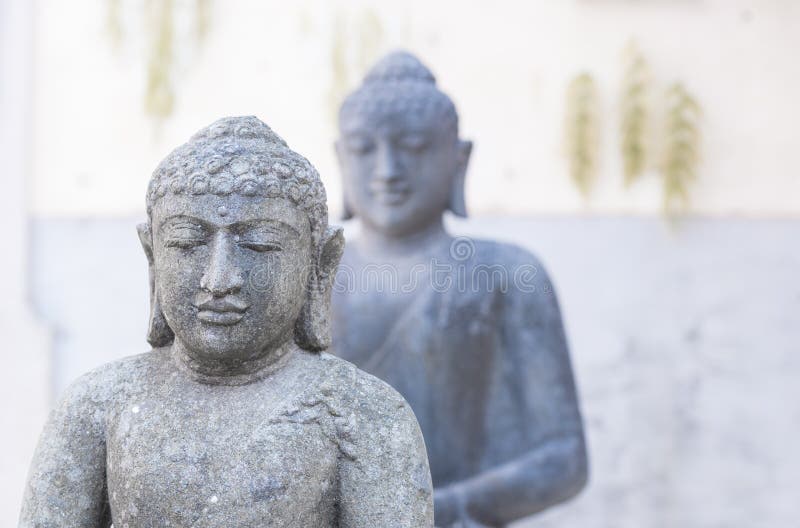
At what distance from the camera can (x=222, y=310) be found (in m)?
1.82

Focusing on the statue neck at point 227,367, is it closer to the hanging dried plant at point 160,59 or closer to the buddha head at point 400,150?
the buddha head at point 400,150

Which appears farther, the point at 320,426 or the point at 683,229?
the point at 683,229

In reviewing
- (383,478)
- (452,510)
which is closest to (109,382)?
(383,478)

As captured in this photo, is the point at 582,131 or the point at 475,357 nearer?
the point at 475,357

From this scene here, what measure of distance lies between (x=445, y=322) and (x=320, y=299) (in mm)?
1307

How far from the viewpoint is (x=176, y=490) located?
178cm

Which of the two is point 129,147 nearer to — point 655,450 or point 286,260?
point 655,450

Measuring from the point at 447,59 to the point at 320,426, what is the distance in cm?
387

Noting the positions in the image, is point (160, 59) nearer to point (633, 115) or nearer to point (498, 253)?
point (633, 115)

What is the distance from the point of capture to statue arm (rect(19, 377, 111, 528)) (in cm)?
184

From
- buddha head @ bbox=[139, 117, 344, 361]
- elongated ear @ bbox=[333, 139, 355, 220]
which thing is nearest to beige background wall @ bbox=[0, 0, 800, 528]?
elongated ear @ bbox=[333, 139, 355, 220]

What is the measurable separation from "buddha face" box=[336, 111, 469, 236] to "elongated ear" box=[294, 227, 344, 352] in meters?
1.27

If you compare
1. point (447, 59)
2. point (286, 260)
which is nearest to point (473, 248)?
point (286, 260)

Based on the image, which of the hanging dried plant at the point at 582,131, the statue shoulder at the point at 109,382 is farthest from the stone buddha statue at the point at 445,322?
the hanging dried plant at the point at 582,131
